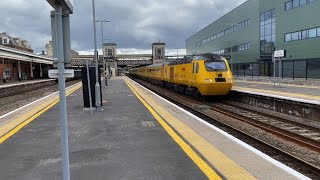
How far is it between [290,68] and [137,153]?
149ft

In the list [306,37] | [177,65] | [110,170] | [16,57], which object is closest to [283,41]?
[306,37]

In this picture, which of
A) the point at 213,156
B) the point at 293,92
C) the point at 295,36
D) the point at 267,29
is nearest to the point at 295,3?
the point at 295,36

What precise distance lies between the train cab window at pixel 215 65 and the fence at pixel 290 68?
66.1 feet

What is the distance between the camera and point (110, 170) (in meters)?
6.38

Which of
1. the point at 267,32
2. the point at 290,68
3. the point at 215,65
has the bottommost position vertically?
the point at 290,68

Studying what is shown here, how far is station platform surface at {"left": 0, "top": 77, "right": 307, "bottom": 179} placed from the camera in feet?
20.2

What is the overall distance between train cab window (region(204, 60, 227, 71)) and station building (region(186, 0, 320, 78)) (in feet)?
63.7

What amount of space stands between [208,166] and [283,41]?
4914 cm

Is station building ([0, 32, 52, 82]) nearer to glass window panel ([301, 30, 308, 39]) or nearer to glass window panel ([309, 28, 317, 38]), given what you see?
glass window panel ([301, 30, 308, 39])

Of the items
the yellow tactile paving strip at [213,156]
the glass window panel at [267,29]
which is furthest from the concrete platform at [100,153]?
the glass window panel at [267,29]

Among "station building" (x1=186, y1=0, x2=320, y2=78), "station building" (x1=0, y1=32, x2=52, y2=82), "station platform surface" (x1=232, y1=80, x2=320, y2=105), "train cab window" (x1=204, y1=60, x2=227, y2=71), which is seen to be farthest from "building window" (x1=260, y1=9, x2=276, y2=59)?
"station building" (x1=0, y1=32, x2=52, y2=82)

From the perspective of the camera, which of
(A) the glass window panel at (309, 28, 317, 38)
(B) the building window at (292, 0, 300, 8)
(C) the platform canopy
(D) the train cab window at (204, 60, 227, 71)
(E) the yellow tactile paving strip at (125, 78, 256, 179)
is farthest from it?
(B) the building window at (292, 0, 300, 8)

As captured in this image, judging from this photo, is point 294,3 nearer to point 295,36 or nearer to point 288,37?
point 295,36

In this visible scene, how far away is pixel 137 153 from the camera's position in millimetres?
7648
